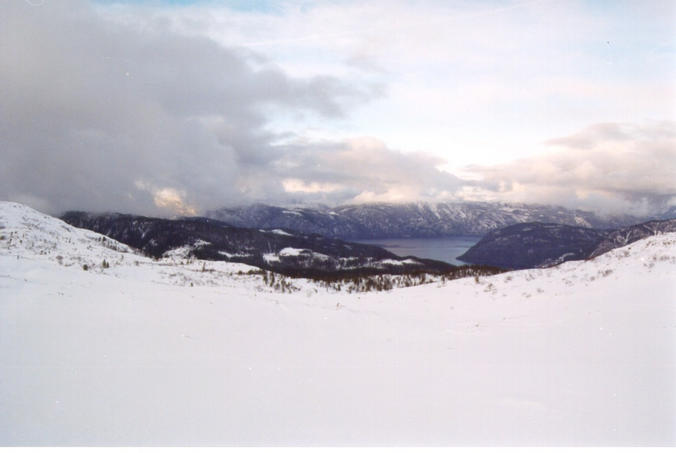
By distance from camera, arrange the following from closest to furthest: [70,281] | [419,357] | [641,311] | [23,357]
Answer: [23,357] → [419,357] → [641,311] → [70,281]

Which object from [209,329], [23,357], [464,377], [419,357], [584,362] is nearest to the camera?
[23,357]

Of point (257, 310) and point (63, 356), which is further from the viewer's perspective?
point (257, 310)

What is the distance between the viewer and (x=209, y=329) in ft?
22.6

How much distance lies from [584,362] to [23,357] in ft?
30.0

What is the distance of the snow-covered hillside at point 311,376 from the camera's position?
355 cm

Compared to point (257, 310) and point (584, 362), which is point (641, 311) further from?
point (257, 310)

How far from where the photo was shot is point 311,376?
4887 millimetres

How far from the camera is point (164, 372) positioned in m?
4.50

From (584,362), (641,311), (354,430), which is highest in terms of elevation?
(641,311)

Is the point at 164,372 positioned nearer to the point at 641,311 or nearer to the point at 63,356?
the point at 63,356

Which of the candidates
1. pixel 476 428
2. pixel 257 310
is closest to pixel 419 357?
pixel 476 428

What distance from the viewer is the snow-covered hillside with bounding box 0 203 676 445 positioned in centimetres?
355

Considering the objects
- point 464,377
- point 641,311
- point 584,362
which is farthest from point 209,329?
point 641,311

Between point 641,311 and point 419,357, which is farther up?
point 641,311
